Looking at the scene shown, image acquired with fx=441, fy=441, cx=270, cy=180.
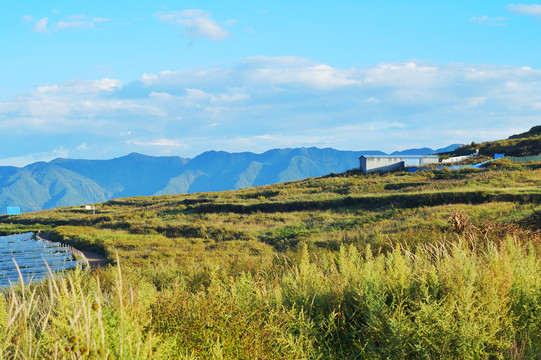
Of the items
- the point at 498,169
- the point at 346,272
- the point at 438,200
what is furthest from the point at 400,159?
the point at 346,272

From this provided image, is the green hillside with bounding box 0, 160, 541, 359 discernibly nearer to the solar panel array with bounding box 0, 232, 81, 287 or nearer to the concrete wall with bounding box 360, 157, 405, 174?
the solar panel array with bounding box 0, 232, 81, 287

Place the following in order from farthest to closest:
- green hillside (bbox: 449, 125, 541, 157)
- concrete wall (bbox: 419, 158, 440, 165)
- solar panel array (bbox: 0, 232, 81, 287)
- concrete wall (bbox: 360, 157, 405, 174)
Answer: concrete wall (bbox: 419, 158, 440, 165)
concrete wall (bbox: 360, 157, 405, 174)
green hillside (bbox: 449, 125, 541, 157)
solar panel array (bbox: 0, 232, 81, 287)

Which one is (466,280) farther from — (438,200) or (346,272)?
(438,200)

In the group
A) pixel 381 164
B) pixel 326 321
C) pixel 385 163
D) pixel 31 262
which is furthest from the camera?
pixel 385 163

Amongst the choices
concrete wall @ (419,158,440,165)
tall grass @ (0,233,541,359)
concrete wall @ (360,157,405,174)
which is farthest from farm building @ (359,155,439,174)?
tall grass @ (0,233,541,359)

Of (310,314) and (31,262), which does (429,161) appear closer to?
(31,262)

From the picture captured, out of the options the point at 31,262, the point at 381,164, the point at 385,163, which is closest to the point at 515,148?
the point at 385,163

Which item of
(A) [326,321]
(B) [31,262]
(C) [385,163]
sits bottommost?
(B) [31,262]

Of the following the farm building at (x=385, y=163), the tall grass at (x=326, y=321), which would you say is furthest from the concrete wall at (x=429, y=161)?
the tall grass at (x=326, y=321)

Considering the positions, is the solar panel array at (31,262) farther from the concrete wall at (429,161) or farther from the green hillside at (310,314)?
the concrete wall at (429,161)

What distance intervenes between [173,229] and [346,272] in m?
29.7

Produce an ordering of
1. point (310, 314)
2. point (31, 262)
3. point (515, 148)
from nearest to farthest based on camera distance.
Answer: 1. point (310, 314)
2. point (31, 262)
3. point (515, 148)

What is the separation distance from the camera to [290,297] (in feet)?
21.2

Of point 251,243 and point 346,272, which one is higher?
point 346,272
